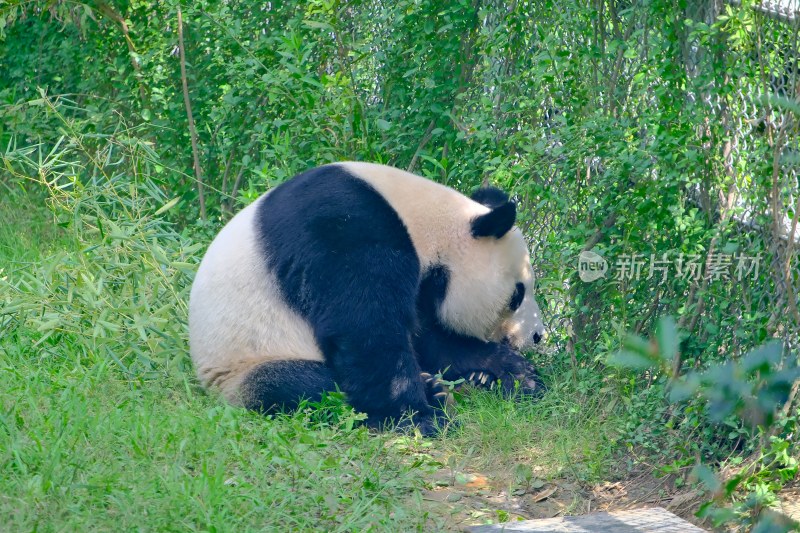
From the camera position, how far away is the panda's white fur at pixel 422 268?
15.1 ft

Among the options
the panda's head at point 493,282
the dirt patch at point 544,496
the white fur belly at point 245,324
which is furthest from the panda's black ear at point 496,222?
the dirt patch at point 544,496

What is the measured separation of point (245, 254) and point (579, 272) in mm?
1658

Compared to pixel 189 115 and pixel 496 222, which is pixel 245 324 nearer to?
pixel 496 222

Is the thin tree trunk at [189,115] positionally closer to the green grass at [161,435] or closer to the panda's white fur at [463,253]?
the green grass at [161,435]

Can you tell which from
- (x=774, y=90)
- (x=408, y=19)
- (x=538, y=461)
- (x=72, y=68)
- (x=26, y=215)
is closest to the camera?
(x=774, y=90)

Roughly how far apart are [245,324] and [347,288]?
0.55 meters

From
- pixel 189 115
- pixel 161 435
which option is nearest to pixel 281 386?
pixel 161 435

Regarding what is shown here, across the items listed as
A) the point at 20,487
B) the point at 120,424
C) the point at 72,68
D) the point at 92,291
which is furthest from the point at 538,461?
the point at 72,68

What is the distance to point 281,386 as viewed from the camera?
4.48 meters

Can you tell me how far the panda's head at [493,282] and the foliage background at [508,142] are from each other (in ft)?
0.52

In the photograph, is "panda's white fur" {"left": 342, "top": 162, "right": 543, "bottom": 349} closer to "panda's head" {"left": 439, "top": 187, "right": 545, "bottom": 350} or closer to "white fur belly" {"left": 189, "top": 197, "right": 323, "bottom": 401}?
"panda's head" {"left": 439, "top": 187, "right": 545, "bottom": 350}

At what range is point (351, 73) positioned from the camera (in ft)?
21.9

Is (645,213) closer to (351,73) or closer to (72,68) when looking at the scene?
(351,73)

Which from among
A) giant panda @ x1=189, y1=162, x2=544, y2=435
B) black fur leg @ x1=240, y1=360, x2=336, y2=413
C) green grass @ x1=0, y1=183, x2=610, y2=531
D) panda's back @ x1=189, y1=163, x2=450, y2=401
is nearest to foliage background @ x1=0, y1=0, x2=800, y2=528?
green grass @ x1=0, y1=183, x2=610, y2=531
